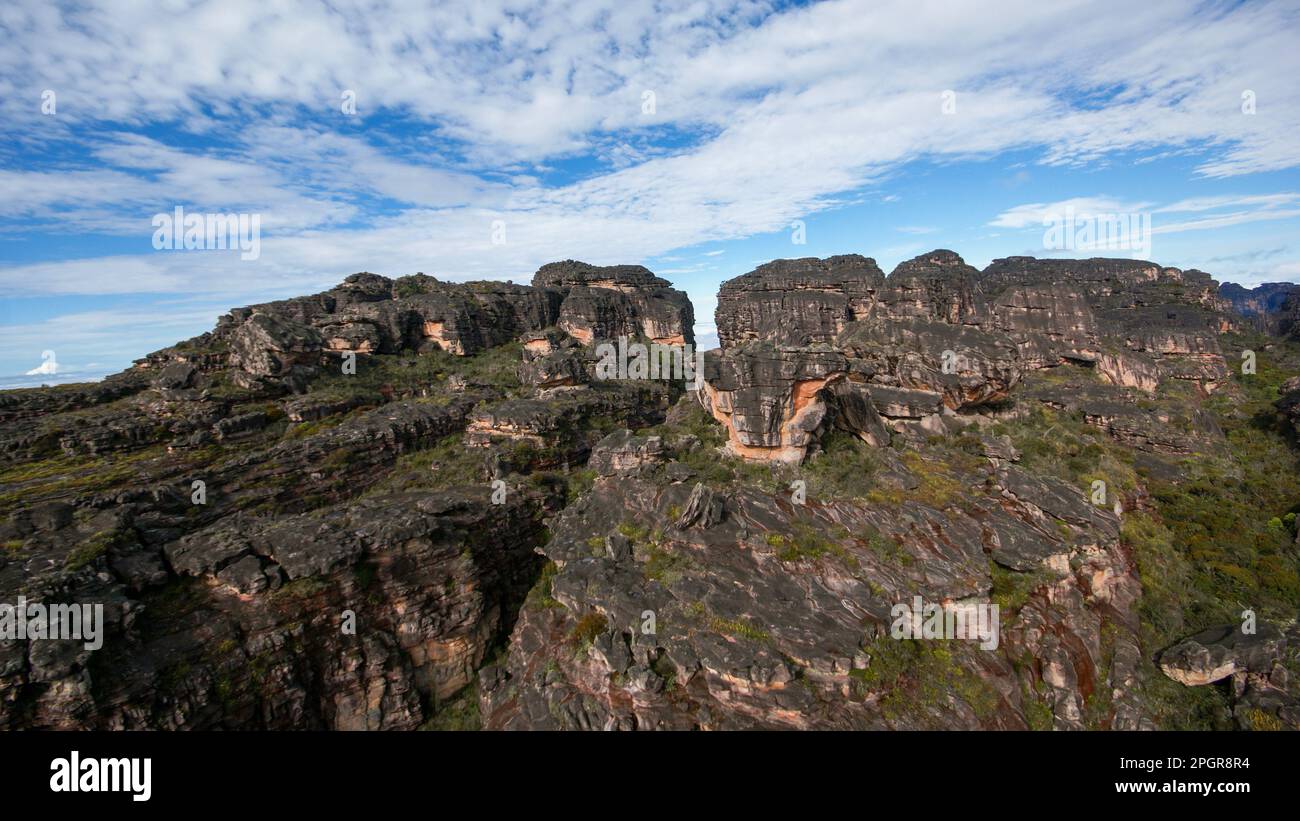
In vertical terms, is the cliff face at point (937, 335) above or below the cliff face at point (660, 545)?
above

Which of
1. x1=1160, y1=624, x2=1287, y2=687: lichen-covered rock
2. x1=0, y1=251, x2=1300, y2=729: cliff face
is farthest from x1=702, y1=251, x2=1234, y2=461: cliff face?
x1=1160, y1=624, x2=1287, y2=687: lichen-covered rock

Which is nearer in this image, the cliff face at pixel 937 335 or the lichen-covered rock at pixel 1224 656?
the lichen-covered rock at pixel 1224 656

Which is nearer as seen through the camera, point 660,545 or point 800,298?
point 660,545

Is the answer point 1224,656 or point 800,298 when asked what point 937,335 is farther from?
point 800,298

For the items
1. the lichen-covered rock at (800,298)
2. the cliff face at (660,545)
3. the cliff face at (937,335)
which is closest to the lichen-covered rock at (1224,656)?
the cliff face at (660,545)

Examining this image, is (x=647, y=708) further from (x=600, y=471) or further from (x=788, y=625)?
(x=600, y=471)

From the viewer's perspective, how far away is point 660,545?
20.4m

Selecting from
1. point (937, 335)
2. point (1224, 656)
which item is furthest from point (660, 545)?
point (937, 335)

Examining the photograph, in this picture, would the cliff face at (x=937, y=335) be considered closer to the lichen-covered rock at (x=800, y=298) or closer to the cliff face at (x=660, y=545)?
the lichen-covered rock at (x=800, y=298)

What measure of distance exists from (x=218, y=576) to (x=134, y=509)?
20.1ft

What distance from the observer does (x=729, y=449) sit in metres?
25.2

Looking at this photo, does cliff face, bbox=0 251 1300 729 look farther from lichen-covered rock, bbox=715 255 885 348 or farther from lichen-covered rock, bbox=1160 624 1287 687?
lichen-covered rock, bbox=715 255 885 348

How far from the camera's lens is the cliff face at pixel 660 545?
53.7 ft
